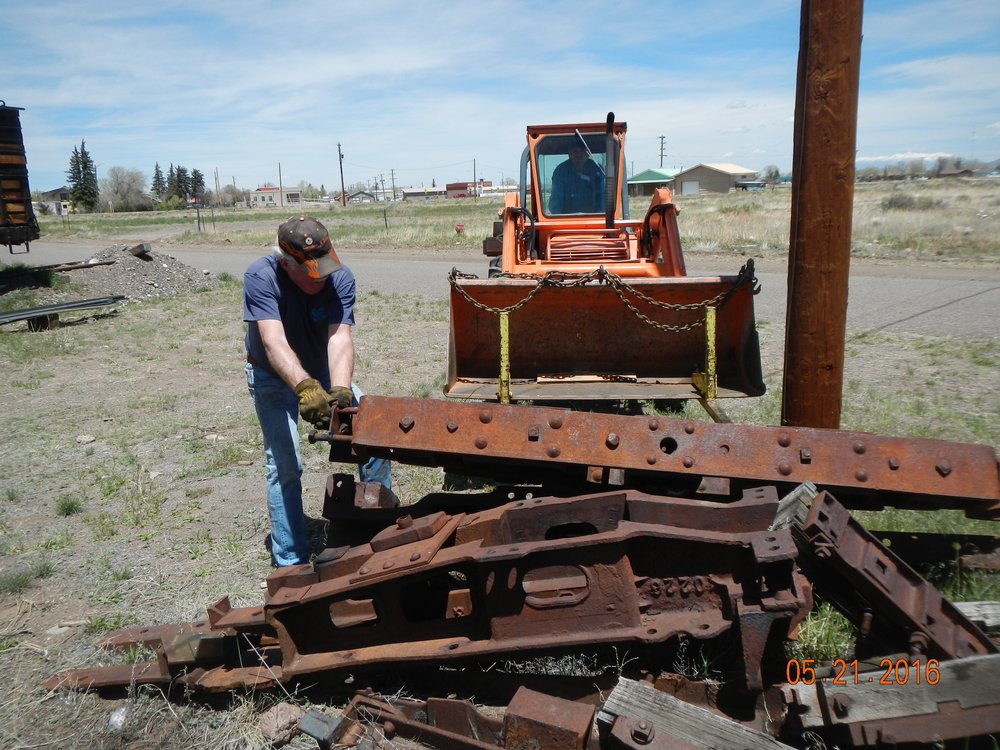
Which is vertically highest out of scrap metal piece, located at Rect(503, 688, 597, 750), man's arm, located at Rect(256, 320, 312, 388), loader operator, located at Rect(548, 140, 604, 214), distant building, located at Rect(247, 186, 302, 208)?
distant building, located at Rect(247, 186, 302, 208)

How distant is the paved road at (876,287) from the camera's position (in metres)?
10.9

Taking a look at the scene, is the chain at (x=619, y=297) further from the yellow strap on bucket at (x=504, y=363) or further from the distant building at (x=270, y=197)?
the distant building at (x=270, y=197)

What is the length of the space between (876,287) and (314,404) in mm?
14162

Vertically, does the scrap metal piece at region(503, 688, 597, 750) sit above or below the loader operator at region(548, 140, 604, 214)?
below

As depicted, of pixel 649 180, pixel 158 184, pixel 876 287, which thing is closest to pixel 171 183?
pixel 158 184

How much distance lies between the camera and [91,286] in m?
17.0

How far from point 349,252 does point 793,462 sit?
26.8m

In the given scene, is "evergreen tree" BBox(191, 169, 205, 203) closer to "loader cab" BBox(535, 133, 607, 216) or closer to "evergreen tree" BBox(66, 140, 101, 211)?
"evergreen tree" BBox(66, 140, 101, 211)

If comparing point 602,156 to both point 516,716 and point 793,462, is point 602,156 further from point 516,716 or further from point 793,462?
point 516,716

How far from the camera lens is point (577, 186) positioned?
28.4 ft

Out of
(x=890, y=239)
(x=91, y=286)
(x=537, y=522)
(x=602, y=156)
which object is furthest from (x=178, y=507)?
(x=890, y=239)

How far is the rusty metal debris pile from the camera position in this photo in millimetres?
2293

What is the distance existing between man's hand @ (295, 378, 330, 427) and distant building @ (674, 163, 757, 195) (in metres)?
93.2
